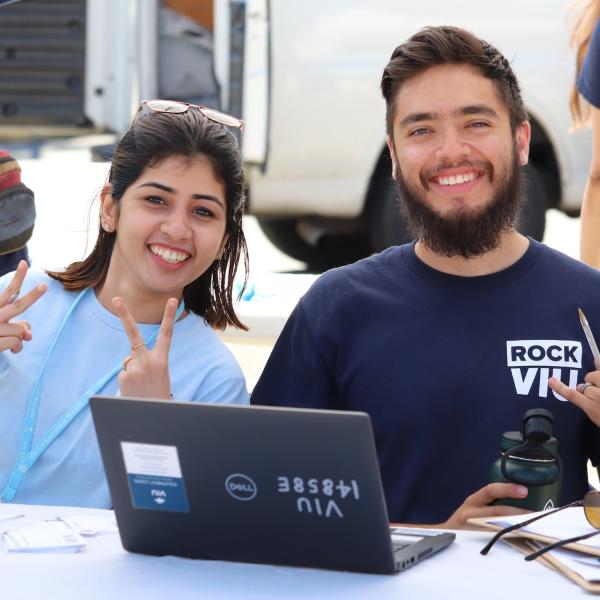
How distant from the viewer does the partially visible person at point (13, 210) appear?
327 centimetres

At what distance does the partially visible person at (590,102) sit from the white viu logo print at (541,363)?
130 centimetres

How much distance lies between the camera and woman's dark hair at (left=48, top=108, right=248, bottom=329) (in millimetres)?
2818

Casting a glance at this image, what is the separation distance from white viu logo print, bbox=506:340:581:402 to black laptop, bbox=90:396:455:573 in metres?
0.62

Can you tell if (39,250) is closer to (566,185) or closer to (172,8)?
(172,8)

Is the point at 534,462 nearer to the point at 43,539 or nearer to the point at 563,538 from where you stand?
the point at 563,538

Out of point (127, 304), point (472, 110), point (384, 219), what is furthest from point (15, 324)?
point (384, 219)

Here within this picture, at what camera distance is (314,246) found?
7.71 metres

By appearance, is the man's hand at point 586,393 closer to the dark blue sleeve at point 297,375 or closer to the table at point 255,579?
the table at point 255,579

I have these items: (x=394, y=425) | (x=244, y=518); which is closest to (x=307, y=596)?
(x=244, y=518)

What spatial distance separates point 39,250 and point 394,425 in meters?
4.65

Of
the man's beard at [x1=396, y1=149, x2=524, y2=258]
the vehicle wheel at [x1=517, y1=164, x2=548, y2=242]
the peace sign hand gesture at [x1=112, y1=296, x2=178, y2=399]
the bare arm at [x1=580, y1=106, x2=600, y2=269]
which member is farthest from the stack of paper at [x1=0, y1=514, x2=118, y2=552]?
the vehicle wheel at [x1=517, y1=164, x2=548, y2=242]

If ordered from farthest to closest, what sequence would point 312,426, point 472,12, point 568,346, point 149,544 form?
point 472,12 → point 568,346 → point 149,544 → point 312,426

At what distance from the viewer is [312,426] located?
6.08ft

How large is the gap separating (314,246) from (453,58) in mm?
5006
